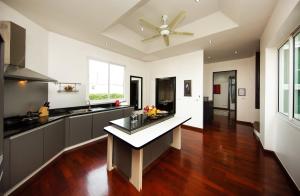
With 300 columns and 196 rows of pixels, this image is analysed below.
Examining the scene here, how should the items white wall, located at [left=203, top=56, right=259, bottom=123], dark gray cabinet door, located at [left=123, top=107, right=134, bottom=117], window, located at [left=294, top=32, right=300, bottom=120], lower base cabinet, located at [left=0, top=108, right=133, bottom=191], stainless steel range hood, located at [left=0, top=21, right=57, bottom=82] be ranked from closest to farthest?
lower base cabinet, located at [left=0, top=108, right=133, bottom=191] → stainless steel range hood, located at [left=0, top=21, right=57, bottom=82] → window, located at [left=294, top=32, right=300, bottom=120] → dark gray cabinet door, located at [left=123, top=107, right=134, bottom=117] → white wall, located at [left=203, top=56, right=259, bottom=123]

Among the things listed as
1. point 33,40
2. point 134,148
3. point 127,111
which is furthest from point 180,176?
point 33,40

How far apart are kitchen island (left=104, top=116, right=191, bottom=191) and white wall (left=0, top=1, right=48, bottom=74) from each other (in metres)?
2.22

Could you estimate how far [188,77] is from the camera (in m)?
4.66

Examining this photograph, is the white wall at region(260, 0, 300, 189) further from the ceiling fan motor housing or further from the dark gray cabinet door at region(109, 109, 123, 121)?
the dark gray cabinet door at region(109, 109, 123, 121)

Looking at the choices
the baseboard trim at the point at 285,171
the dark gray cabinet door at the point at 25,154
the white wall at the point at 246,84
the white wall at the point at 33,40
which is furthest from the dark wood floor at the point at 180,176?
the white wall at the point at 246,84

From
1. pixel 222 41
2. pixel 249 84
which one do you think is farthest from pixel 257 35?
pixel 249 84

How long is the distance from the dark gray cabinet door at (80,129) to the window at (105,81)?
108 cm

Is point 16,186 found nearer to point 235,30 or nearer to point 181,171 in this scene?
point 181,171

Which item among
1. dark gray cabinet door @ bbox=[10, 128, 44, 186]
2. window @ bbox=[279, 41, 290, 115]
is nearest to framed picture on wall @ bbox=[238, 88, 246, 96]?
window @ bbox=[279, 41, 290, 115]

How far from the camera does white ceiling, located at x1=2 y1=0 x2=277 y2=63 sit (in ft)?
6.94

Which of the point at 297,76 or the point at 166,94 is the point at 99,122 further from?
the point at 297,76

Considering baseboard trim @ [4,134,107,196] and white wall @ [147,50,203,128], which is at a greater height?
white wall @ [147,50,203,128]

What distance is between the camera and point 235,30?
289cm

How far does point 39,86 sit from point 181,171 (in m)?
3.41
